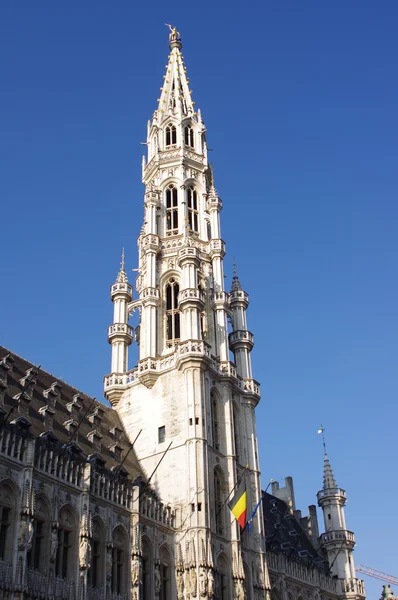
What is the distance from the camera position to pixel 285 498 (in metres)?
79.8

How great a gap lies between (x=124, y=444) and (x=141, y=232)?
19528mm

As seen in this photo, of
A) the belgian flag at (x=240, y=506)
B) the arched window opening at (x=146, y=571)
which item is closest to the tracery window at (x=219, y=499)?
the belgian flag at (x=240, y=506)

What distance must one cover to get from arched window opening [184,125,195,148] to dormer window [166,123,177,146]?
1028 mm

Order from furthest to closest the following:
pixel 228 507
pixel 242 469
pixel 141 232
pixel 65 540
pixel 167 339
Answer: pixel 141 232, pixel 167 339, pixel 242 469, pixel 228 507, pixel 65 540

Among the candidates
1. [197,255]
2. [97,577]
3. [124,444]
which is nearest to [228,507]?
[124,444]

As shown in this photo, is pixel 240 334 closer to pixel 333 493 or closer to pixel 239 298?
pixel 239 298

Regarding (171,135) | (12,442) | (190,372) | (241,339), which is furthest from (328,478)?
(12,442)

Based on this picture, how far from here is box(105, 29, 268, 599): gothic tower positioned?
160ft

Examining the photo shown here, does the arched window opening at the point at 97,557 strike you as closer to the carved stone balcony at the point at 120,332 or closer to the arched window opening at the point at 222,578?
the arched window opening at the point at 222,578

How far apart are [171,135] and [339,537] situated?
40.5m

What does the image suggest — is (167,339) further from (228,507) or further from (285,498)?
(285,498)

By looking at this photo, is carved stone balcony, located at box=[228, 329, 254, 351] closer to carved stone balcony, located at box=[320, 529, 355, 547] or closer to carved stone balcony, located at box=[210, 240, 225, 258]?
carved stone balcony, located at box=[210, 240, 225, 258]

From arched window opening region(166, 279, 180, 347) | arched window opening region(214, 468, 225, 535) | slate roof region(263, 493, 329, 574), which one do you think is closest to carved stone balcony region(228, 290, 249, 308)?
arched window opening region(166, 279, 180, 347)

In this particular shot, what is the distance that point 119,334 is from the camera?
5988cm
